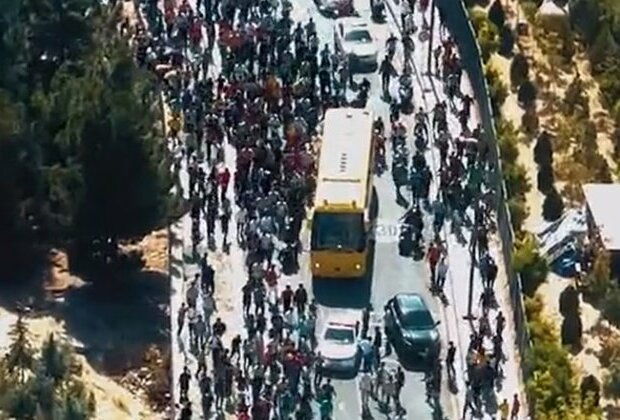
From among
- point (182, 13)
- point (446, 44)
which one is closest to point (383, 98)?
point (446, 44)

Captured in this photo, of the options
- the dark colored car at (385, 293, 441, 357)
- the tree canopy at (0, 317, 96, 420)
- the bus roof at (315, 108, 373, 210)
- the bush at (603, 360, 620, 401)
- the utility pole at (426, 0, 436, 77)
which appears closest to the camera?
the tree canopy at (0, 317, 96, 420)

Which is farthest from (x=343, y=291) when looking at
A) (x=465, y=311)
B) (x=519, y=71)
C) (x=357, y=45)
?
(x=519, y=71)

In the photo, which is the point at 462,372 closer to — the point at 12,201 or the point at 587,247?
the point at 587,247

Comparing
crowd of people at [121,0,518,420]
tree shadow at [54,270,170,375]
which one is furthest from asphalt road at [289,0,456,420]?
tree shadow at [54,270,170,375]

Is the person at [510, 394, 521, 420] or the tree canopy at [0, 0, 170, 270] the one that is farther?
the tree canopy at [0, 0, 170, 270]

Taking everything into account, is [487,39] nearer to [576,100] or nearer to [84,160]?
[576,100]

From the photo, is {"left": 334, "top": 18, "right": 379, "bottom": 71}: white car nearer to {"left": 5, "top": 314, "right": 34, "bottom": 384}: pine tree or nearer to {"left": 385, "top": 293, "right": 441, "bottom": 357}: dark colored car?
{"left": 385, "top": 293, "right": 441, "bottom": 357}: dark colored car

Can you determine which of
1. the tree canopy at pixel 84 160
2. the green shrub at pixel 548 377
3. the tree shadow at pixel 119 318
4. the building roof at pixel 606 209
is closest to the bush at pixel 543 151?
→ the building roof at pixel 606 209
